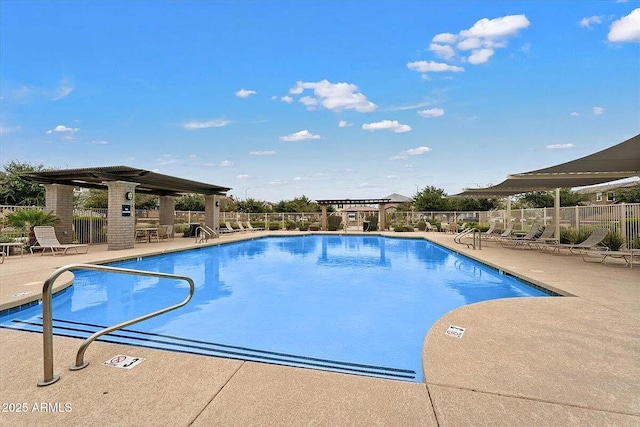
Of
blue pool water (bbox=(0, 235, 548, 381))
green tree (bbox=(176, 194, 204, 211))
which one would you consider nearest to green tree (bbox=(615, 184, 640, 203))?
blue pool water (bbox=(0, 235, 548, 381))

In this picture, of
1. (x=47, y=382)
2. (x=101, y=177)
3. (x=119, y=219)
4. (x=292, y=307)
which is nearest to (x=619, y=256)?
(x=292, y=307)

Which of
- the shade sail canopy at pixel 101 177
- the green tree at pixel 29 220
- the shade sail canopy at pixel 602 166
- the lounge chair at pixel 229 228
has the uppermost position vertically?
the shade sail canopy at pixel 101 177

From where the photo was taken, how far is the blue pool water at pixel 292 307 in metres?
3.69

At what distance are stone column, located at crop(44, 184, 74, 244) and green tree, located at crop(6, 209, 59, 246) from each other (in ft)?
2.94

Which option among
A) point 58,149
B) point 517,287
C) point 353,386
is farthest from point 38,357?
point 58,149

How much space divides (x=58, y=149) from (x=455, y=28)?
24658 mm

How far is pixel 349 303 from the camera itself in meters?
5.85

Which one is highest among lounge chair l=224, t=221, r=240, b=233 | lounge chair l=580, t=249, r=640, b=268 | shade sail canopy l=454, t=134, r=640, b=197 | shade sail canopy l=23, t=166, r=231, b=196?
shade sail canopy l=23, t=166, r=231, b=196

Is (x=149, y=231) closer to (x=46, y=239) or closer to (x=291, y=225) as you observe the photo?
(x=46, y=239)

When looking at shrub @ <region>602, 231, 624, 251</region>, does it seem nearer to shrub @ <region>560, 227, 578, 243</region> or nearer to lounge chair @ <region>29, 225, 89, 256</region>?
shrub @ <region>560, 227, 578, 243</region>

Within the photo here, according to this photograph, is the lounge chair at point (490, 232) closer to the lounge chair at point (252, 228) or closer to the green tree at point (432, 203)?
the lounge chair at point (252, 228)

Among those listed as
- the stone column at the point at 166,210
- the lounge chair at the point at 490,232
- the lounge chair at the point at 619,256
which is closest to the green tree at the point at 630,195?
the lounge chair at the point at 490,232

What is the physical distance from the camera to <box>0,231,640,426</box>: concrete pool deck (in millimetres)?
1837

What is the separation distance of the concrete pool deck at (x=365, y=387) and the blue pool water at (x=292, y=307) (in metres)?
0.59
